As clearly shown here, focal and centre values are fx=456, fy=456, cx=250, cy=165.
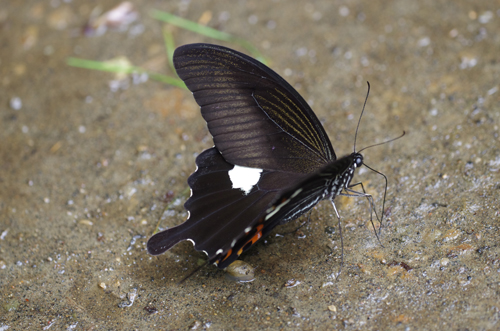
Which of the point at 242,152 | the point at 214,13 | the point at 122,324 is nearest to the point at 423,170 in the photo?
the point at 242,152

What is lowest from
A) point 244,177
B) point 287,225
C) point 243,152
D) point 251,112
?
point 287,225

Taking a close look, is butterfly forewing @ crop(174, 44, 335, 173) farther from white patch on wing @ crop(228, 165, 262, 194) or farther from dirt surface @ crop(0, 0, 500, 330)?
dirt surface @ crop(0, 0, 500, 330)

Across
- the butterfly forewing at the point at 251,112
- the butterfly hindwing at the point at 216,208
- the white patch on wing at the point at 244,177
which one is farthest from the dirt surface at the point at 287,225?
the butterfly forewing at the point at 251,112

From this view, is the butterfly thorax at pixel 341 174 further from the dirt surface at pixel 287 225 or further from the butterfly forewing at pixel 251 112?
the dirt surface at pixel 287 225

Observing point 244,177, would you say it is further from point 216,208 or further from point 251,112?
point 251,112

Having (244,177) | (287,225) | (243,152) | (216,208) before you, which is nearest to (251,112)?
(243,152)

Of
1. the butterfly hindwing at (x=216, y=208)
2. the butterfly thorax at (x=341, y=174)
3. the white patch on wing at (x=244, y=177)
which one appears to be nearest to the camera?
the butterfly thorax at (x=341, y=174)
